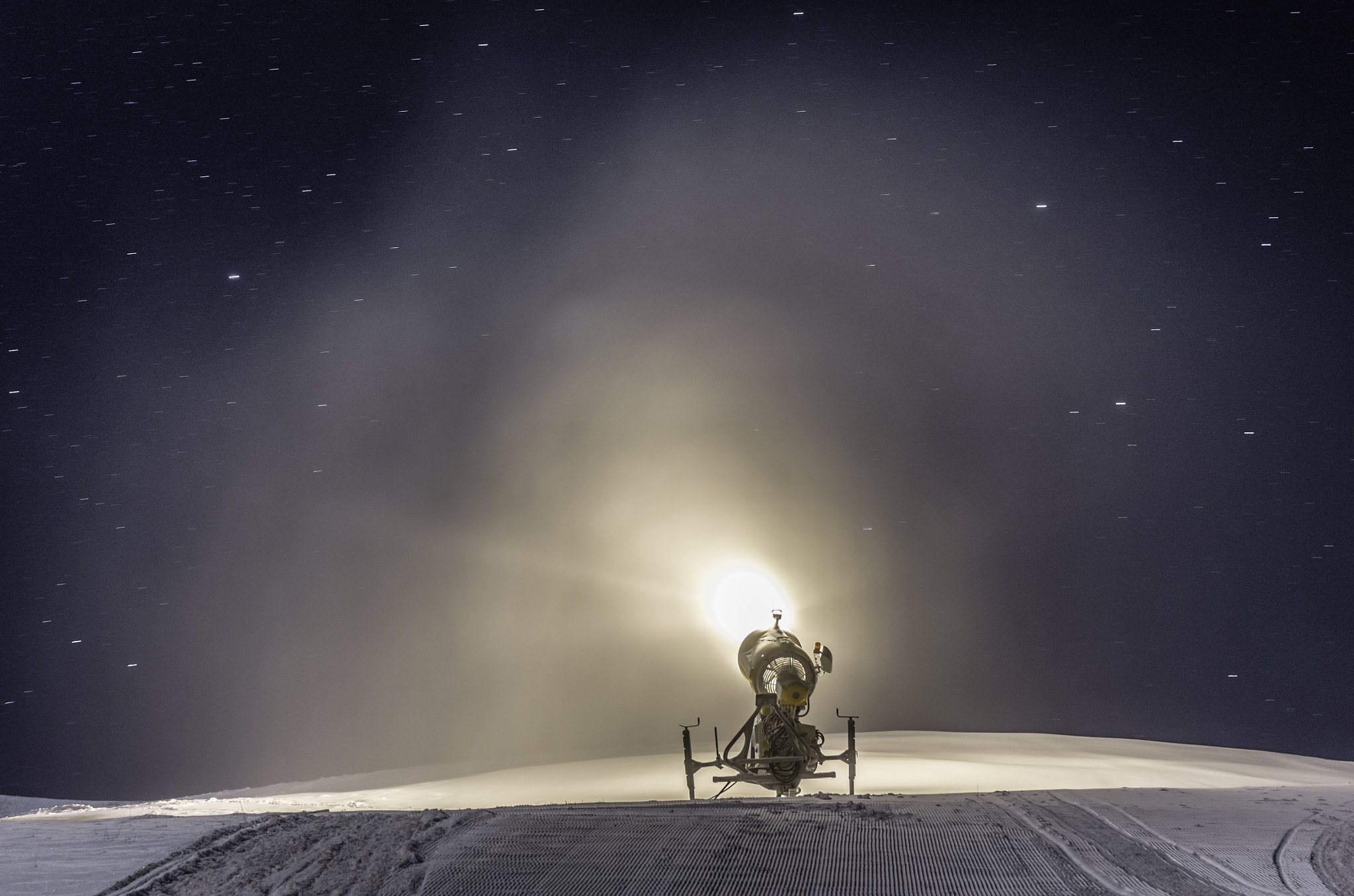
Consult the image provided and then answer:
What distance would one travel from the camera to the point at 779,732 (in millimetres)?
16141

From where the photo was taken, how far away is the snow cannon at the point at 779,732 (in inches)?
630

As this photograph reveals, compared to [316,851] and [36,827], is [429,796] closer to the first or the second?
[36,827]

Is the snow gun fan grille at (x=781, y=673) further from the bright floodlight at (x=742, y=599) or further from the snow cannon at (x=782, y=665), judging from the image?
the bright floodlight at (x=742, y=599)

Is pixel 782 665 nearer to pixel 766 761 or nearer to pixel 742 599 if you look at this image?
pixel 766 761

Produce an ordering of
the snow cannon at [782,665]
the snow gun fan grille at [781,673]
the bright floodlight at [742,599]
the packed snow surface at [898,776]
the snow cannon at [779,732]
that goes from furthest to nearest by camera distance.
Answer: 1. the bright floodlight at [742,599]
2. the packed snow surface at [898,776]
3. the snow gun fan grille at [781,673]
4. the snow cannon at [782,665]
5. the snow cannon at [779,732]

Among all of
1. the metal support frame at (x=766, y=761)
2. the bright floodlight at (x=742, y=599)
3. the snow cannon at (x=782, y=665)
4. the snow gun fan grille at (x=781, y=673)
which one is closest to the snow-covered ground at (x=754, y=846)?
the metal support frame at (x=766, y=761)

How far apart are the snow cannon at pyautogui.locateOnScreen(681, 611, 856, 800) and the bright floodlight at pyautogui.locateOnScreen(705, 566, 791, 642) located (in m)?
7.02

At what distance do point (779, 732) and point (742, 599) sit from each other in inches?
351

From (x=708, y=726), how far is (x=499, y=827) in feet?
61.8

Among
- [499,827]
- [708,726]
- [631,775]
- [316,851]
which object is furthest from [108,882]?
[708,726]

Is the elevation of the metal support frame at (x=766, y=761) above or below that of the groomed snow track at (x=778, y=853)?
below

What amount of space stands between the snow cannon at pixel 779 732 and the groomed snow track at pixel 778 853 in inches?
251

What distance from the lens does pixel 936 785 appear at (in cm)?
1856

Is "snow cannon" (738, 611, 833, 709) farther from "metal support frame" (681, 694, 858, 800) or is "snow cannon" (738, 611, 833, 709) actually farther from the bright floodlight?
the bright floodlight
